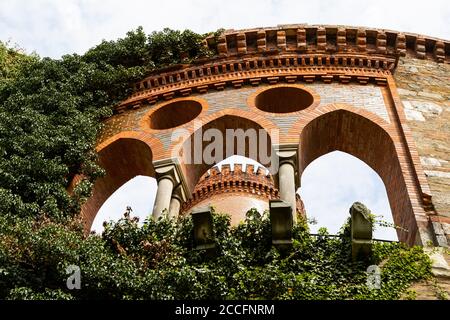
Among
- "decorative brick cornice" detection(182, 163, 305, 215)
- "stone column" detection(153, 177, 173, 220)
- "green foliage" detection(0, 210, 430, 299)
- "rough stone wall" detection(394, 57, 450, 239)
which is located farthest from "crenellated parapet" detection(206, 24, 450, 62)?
"decorative brick cornice" detection(182, 163, 305, 215)

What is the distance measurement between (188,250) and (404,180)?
3948 millimetres

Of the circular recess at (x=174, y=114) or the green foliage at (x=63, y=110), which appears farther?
the circular recess at (x=174, y=114)

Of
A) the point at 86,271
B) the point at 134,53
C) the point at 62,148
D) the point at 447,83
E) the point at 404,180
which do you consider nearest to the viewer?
the point at 86,271

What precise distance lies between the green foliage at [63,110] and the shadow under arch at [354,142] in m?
3.42

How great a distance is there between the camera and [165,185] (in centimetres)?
1160

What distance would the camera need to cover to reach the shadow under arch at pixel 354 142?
11.9 metres

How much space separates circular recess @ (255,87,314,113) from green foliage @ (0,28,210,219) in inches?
74.0

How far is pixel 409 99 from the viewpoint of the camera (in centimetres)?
1301

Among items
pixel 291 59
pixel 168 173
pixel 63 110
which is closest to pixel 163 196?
pixel 168 173

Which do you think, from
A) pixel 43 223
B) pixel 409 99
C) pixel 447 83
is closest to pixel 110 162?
pixel 43 223

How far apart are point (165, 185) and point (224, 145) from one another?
184cm

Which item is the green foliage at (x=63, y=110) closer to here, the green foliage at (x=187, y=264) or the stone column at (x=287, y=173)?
the green foliage at (x=187, y=264)

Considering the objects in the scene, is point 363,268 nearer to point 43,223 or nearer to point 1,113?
point 43,223

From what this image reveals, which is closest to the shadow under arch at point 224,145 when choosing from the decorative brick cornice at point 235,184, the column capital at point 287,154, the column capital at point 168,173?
the column capital at point 168,173
